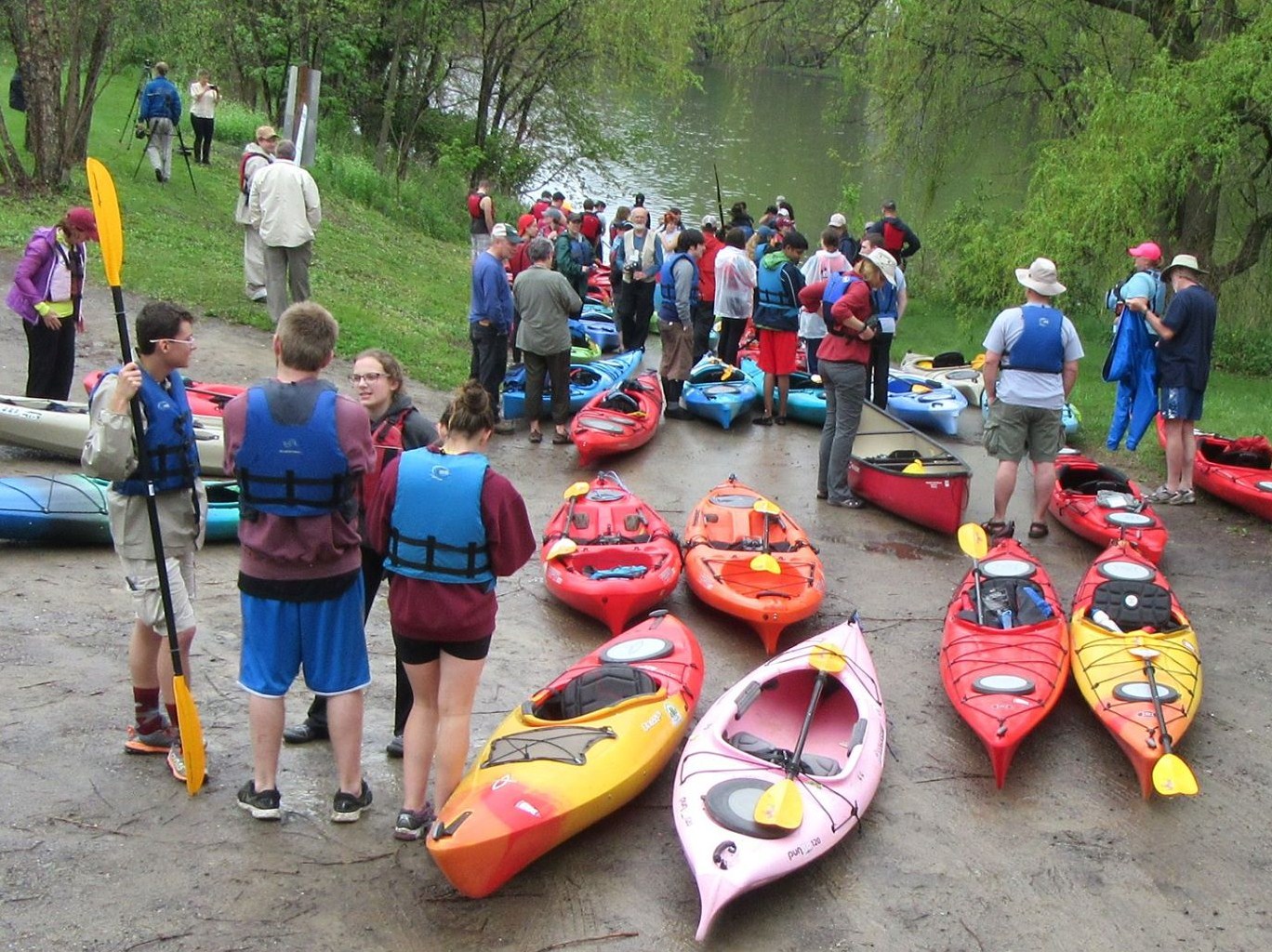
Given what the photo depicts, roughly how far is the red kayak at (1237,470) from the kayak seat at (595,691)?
5.47 metres

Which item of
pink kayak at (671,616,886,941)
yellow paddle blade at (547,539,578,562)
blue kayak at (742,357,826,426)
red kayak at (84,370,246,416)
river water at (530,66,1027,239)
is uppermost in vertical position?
river water at (530,66,1027,239)

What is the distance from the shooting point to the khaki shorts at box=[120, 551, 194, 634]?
4.38m

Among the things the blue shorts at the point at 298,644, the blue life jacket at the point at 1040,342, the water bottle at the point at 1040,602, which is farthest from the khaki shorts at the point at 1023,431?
the blue shorts at the point at 298,644

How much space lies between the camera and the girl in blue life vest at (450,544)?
4.02m

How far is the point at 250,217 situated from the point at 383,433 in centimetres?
710

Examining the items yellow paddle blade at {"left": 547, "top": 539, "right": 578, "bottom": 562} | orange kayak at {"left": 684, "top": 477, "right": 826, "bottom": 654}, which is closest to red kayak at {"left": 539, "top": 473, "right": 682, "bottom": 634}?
yellow paddle blade at {"left": 547, "top": 539, "right": 578, "bottom": 562}

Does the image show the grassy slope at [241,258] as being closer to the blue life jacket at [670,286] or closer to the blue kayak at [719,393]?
the blue life jacket at [670,286]

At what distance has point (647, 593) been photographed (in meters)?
6.75

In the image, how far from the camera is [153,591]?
4.38 metres

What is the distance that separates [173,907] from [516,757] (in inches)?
50.3

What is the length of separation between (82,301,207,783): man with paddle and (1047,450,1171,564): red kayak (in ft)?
18.9

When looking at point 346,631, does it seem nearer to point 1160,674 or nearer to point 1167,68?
point 1160,674

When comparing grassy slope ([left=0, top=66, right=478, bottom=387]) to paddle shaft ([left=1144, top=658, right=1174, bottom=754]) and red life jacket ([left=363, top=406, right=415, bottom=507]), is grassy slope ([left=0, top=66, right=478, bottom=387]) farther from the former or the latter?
paddle shaft ([left=1144, top=658, right=1174, bottom=754])

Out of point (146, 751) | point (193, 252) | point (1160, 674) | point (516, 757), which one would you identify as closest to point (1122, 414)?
point (1160, 674)
